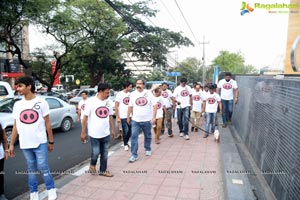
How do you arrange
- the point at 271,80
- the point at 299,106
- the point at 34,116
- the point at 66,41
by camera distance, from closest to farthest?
the point at 299,106 < the point at 34,116 < the point at 271,80 < the point at 66,41

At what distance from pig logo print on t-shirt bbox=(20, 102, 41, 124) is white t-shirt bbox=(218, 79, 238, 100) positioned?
5466 mm

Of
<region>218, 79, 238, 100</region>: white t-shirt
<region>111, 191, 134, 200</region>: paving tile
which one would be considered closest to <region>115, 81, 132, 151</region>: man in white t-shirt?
<region>111, 191, 134, 200</region>: paving tile

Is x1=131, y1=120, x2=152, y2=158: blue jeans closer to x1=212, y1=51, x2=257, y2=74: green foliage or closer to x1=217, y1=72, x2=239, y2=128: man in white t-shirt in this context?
x1=217, y1=72, x2=239, y2=128: man in white t-shirt

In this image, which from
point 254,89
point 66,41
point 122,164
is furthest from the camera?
point 66,41

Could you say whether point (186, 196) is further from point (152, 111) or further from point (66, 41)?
point (66, 41)

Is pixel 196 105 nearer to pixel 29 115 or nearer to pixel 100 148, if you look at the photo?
pixel 100 148

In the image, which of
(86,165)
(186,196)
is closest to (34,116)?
(86,165)

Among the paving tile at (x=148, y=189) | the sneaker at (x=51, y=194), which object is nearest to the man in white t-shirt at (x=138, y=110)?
the paving tile at (x=148, y=189)

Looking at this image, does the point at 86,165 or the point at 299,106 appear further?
the point at 86,165

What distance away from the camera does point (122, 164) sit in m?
→ 4.75

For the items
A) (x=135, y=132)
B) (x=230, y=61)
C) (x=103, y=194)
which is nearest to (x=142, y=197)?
(x=103, y=194)

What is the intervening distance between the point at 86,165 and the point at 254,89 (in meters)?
3.98

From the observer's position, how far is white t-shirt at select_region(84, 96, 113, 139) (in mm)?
3916

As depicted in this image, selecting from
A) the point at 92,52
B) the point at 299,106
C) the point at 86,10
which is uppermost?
the point at 86,10
